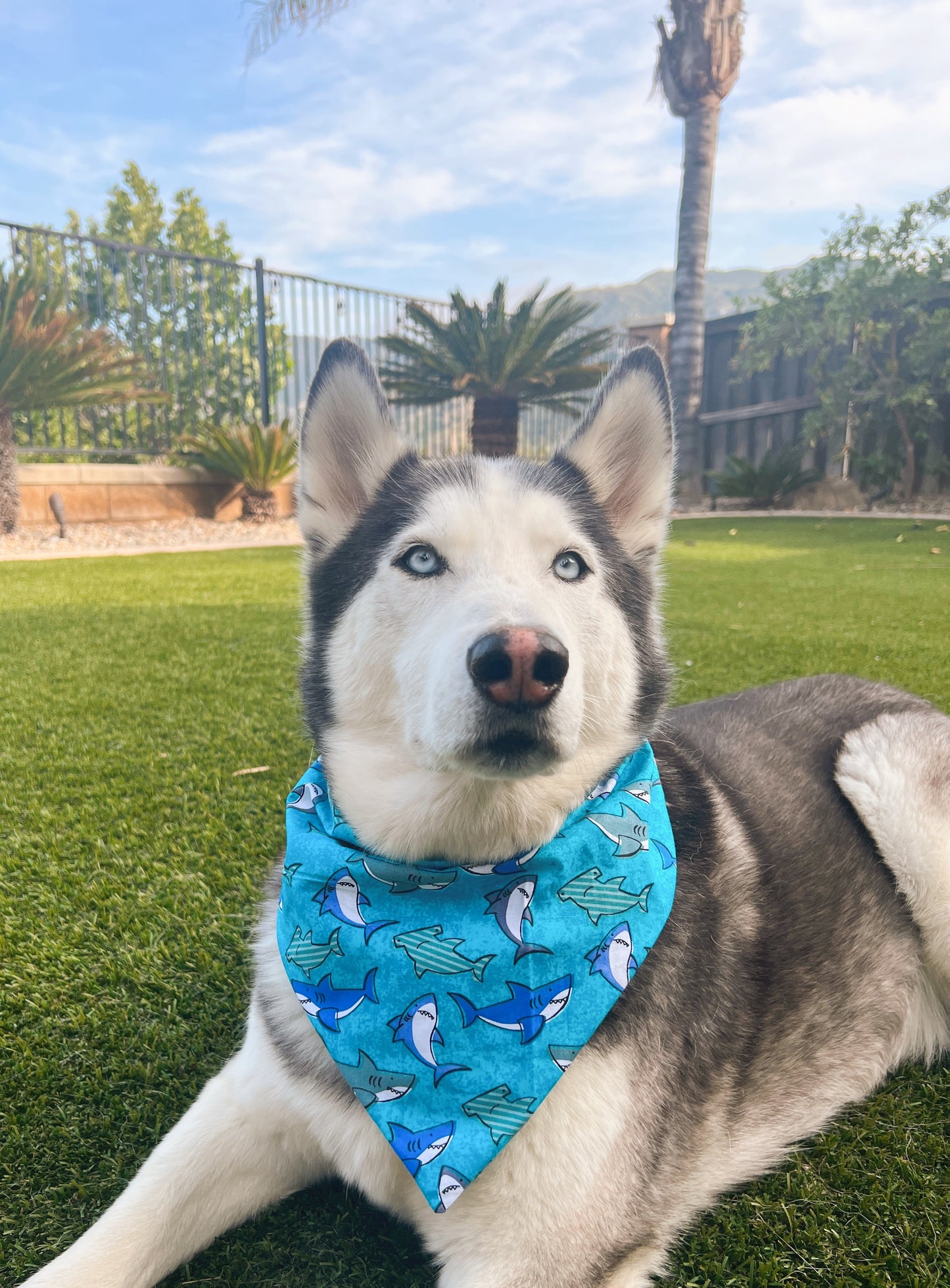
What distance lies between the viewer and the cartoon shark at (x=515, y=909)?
163 cm

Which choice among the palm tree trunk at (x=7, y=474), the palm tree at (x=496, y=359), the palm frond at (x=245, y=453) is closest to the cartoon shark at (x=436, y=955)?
the palm tree trunk at (x=7, y=474)

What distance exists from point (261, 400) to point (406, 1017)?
14.8 m

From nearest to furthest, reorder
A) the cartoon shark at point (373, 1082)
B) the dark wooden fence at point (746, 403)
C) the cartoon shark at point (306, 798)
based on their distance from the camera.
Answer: the cartoon shark at point (373, 1082) → the cartoon shark at point (306, 798) → the dark wooden fence at point (746, 403)

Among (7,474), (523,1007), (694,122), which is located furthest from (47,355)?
(694,122)

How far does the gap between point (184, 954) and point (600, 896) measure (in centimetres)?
133

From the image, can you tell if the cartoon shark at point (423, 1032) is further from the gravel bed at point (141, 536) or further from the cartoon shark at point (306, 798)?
the gravel bed at point (141, 536)

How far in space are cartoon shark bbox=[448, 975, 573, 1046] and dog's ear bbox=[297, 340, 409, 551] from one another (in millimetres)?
1119

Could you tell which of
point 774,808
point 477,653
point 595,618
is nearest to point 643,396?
point 595,618

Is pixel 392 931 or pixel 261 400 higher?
pixel 261 400

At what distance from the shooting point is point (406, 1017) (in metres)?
1.63

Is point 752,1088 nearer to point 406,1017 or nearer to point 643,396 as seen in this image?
point 406,1017

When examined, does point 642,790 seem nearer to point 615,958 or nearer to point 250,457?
point 615,958

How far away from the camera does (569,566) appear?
182cm

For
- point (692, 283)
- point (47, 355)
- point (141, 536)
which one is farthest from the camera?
point (692, 283)
